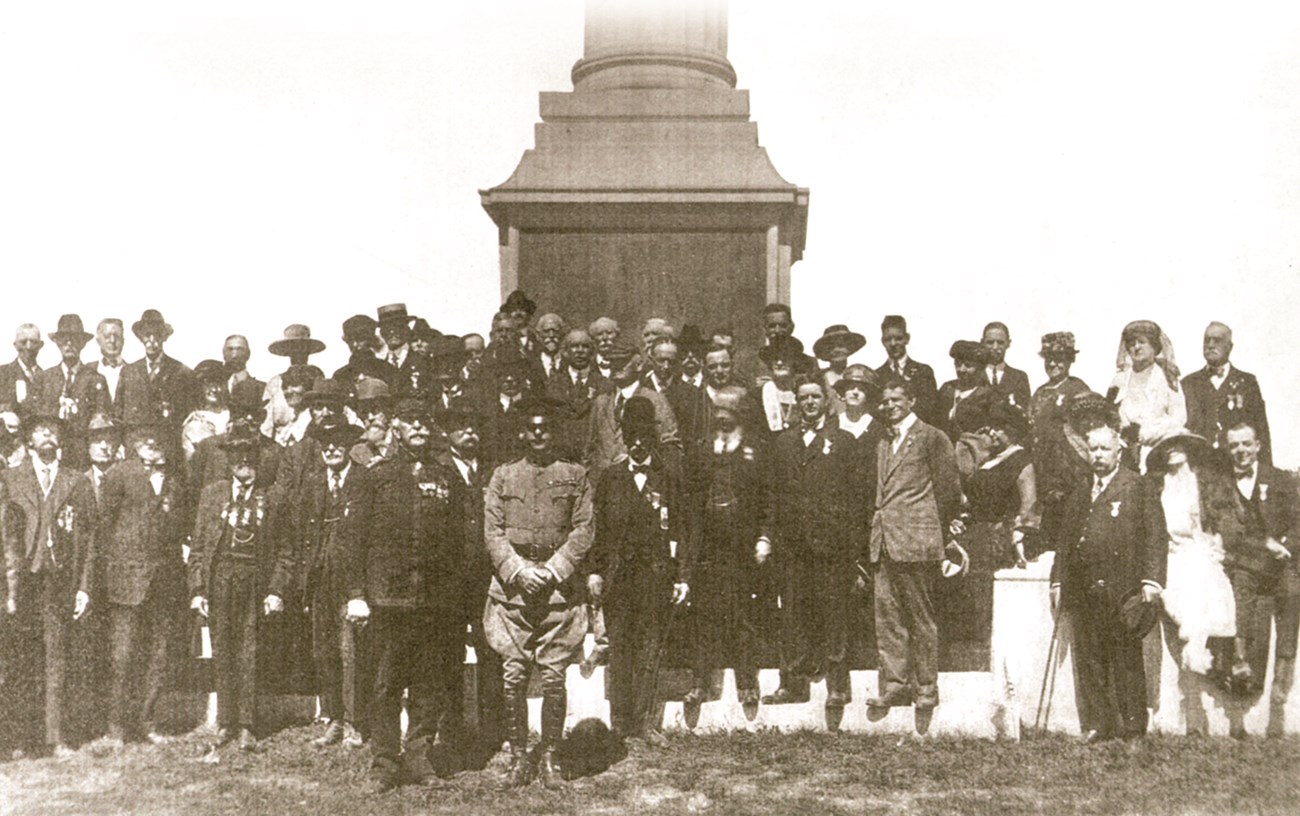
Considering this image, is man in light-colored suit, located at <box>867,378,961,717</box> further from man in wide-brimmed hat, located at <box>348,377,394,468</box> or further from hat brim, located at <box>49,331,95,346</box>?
hat brim, located at <box>49,331,95,346</box>

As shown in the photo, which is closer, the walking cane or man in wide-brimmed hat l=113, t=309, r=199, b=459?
the walking cane

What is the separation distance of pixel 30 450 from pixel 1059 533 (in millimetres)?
7037

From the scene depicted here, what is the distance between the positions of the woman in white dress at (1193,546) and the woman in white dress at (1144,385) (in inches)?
19.0

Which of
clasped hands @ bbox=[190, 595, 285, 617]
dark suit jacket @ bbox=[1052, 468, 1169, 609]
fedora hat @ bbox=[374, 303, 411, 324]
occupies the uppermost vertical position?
fedora hat @ bbox=[374, 303, 411, 324]

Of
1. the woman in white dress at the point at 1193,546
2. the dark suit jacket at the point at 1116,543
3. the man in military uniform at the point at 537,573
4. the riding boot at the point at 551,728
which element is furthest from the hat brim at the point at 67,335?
the woman in white dress at the point at 1193,546

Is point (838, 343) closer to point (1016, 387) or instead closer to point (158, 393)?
point (1016, 387)

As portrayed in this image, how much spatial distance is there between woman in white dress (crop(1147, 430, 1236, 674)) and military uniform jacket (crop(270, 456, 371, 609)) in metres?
5.39

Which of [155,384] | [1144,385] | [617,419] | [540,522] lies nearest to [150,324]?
[155,384]

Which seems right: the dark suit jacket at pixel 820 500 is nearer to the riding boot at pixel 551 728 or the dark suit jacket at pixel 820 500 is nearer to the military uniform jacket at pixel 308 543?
the riding boot at pixel 551 728

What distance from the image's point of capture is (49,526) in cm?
981

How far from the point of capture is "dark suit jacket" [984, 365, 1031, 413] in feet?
36.3

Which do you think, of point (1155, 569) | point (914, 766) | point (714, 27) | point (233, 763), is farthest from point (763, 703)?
point (714, 27)

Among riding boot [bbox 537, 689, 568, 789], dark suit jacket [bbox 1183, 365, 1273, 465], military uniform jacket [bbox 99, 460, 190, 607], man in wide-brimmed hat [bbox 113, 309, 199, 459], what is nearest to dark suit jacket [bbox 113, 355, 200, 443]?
man in wide-brimmed hat [bbox 113, 309, 199, 459]

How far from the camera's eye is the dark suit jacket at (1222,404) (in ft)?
32.5
